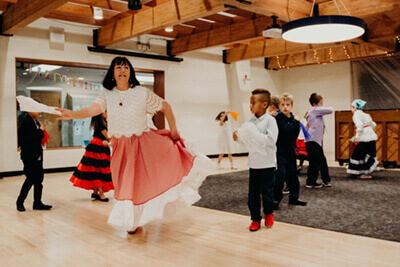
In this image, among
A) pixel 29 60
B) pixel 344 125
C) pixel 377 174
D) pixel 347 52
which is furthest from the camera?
pixel 347 52

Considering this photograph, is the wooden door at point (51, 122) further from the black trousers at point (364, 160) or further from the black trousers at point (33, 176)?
the black trousers at point (364, 160)

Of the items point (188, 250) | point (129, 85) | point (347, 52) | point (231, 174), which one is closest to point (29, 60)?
point (231, 174)

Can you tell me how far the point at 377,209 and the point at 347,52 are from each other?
7490 mm

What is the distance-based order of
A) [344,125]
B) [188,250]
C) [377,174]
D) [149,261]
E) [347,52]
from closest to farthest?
[149,261], [188,250], [377,174], [344,125], [347,52]

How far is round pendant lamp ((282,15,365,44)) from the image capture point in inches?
139

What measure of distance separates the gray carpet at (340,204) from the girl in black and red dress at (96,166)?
52.6 inches

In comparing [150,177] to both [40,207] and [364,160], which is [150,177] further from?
[364,160]

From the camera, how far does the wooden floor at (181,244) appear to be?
2.52m

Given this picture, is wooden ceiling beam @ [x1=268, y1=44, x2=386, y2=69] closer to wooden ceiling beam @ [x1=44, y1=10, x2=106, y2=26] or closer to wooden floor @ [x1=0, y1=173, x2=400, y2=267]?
wooden ceiling beam @ [x1=44, y1=10, x2=106, y2=26]

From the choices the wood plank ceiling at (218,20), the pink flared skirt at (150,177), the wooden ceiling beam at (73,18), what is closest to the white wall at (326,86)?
the wood plank ceiling at (218,20)

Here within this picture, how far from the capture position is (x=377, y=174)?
714 centimetres

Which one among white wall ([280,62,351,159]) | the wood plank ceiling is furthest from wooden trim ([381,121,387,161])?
white wall ([280,62,351,159])

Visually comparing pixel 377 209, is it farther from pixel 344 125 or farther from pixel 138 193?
pixel 344 125

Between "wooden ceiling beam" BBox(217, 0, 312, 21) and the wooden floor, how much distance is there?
3.36 meters
